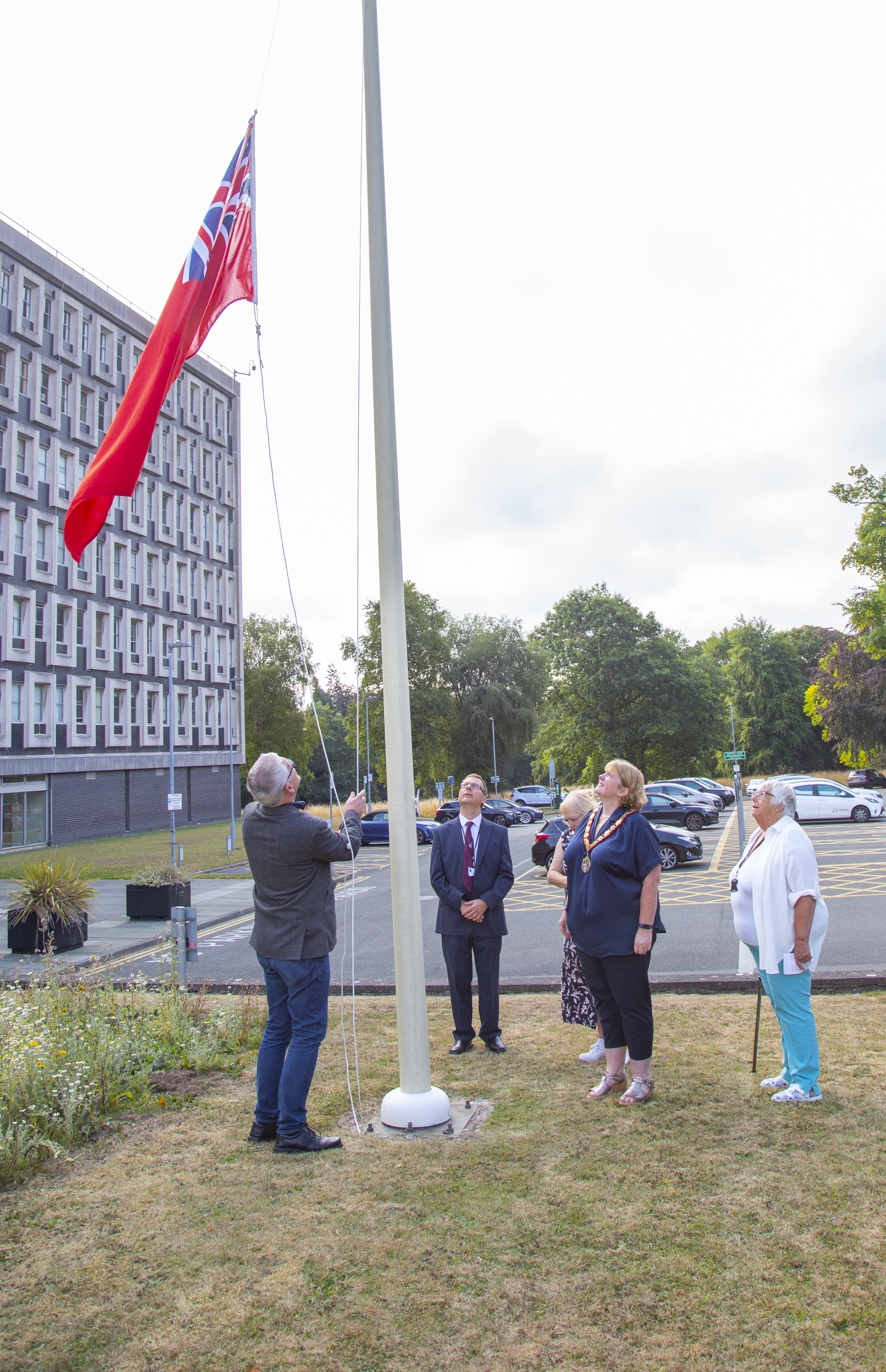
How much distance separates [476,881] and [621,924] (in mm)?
1522

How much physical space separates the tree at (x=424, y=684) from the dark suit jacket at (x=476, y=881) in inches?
2202

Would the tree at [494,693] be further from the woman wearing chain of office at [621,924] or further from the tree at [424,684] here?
the woman wearing chain of office at [621,924]

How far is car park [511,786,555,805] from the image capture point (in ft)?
167

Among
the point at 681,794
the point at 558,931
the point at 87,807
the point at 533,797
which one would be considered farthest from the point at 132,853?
the point at 533,797

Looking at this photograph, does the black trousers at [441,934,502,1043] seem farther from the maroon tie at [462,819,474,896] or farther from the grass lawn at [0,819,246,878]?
the grass lawn at [0,819,246,878]

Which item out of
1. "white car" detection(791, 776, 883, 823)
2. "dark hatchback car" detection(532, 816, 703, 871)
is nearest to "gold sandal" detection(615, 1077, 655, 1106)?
"dark hatchback car" detection(532, 816, 703, 871)

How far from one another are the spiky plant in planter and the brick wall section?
A: 2839 centimetres

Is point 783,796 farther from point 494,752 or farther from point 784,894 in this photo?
point 494,752

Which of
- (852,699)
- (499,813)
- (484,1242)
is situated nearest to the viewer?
(484,1242)

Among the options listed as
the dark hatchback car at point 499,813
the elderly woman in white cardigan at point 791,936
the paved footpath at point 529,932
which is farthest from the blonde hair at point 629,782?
the dark hatchback car at point 499,813

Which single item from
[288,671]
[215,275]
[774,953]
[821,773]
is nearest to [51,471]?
[288,671]

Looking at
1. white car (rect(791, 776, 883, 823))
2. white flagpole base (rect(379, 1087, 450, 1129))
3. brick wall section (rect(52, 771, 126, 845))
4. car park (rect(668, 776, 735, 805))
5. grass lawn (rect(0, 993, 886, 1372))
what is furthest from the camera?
car park (rect(668, 776, 735, 805))

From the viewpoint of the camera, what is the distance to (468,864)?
653 centimetres

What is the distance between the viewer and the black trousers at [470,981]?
21.0ft
